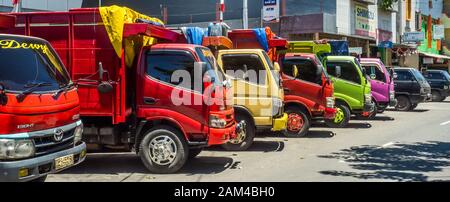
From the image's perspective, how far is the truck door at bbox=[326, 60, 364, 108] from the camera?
1497 centimetres

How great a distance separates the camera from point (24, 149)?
17.9ft

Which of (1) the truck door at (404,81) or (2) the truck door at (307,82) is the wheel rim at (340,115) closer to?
(2) the truck door at (307,82)

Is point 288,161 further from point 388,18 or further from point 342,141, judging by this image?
point 388,18

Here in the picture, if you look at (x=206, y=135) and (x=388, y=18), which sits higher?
(x=388, y=18)

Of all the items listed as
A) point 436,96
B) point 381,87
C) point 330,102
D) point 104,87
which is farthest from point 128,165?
point 436,96

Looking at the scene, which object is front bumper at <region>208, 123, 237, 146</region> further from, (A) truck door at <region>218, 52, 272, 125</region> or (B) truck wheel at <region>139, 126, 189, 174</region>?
(A) truck door at <region>218, 52, 272, 125</region>

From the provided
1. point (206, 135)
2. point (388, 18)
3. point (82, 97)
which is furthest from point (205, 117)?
point (388, 18)

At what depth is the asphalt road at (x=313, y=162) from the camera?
8086mm

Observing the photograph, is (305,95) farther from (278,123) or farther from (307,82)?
(278,123)

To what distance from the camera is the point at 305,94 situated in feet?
42.0

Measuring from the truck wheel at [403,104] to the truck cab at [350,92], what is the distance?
262 inches

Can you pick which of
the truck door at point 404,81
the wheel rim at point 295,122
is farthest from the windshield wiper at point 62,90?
the truck door at point 404,81

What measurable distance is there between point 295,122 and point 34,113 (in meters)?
8.30
